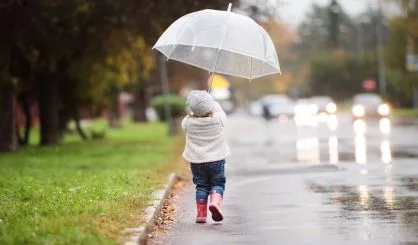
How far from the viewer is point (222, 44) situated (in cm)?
1131

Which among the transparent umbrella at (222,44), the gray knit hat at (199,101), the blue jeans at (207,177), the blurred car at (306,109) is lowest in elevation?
the blurred car at (306,109)

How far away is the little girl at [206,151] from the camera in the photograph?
1110 cm

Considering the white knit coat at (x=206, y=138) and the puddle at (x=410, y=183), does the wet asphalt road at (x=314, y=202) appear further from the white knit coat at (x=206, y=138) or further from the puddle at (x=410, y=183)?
the white knit coat at (x=206, y=138)

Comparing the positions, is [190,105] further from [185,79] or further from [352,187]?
[185,79]

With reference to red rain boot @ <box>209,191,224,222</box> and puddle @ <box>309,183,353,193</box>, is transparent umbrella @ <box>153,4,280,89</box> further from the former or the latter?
puddle @ <box>309,183,353,193</box>

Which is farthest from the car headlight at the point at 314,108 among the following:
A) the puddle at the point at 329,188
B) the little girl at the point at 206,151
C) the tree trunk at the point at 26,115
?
the little girl at the point at 206,151

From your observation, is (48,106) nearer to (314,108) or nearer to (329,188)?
(329,188)

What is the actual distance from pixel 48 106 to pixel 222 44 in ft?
70.3

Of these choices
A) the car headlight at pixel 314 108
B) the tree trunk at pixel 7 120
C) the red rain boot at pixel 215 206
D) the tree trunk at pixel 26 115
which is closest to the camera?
the red rain boot at pixel 215 206

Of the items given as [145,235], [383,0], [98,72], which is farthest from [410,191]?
[383,0]

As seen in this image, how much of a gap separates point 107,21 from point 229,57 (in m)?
14.7

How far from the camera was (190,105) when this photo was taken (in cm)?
1096

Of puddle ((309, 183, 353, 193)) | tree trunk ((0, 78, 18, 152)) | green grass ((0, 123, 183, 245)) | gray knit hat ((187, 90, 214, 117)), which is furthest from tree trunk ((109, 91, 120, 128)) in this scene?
gray knit hat ((187, 90, 214, 117))

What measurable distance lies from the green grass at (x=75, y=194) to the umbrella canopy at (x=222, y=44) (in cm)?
219
